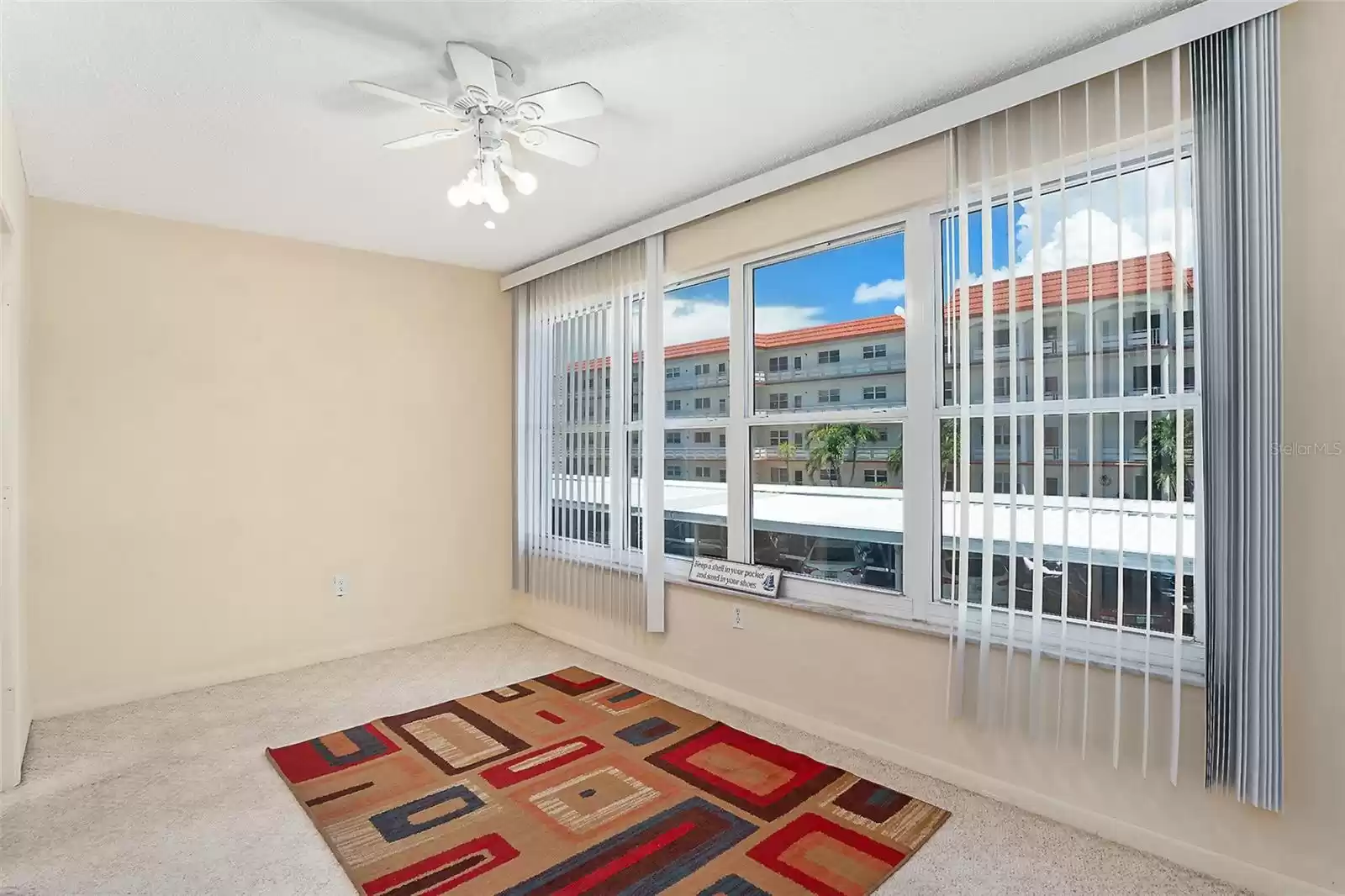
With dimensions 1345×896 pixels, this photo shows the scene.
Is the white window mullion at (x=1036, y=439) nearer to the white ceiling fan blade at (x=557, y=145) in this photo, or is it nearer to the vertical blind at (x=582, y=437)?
the white ceiling fan blade at (x=557, y=145)

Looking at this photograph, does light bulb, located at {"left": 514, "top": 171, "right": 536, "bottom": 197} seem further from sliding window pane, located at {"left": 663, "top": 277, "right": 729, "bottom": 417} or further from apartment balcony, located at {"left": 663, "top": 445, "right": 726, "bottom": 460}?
apartment balcony, located at {"left": 663, "top": 445, "right": 726, "bottom": 460}

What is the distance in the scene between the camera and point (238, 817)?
255 centimetres

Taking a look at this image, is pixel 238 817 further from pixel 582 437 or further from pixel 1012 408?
pixel 1012 408

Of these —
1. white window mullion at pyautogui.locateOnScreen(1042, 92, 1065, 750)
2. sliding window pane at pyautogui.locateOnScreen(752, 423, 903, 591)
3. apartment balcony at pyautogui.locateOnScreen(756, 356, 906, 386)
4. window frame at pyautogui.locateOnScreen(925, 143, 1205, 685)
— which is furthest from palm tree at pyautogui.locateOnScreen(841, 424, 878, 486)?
white window mullion at pyautogui.locateOnScreen(1042, 92, 1065, 750)

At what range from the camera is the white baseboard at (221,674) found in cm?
362

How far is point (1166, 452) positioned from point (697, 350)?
2275 mm

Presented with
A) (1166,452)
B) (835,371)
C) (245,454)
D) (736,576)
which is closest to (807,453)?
(835,371)

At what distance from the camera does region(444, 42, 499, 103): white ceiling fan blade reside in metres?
2.14

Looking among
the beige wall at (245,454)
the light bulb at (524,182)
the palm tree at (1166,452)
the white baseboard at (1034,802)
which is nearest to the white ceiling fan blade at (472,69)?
the light bulb at (524,182)

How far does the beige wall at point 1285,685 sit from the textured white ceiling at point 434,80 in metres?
0.46

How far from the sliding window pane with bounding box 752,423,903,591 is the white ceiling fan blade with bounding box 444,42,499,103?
1958mm

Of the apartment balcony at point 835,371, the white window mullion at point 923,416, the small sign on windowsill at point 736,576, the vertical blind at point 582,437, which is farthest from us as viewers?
the vertical blind at point 582,437

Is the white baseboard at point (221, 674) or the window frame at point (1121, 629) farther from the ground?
the window frame at point (1121, 629)

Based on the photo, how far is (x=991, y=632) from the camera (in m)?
2.61
